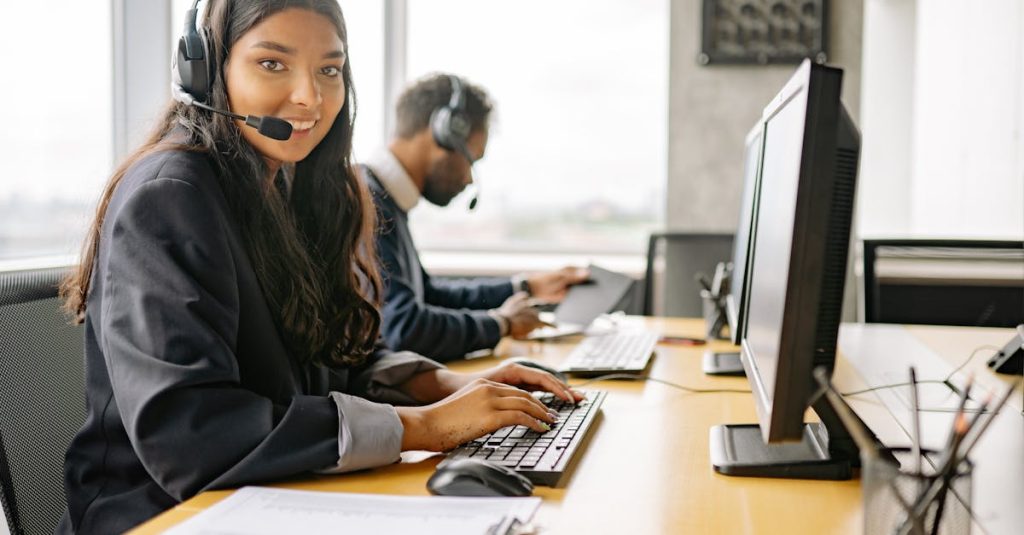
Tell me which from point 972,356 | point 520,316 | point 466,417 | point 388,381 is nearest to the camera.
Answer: point 466,417

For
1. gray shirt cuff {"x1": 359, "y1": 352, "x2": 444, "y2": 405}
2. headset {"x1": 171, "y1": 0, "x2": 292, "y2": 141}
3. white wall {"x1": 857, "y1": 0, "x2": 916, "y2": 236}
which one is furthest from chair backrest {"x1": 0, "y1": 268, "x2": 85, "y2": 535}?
white wall {"x1": 857, "y1": 0, "x2": 916, "y2": 236}

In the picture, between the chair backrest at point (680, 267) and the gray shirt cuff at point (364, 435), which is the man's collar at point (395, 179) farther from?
the gray shirt cuff at point (364, 435)

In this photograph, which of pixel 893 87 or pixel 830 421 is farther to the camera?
pixel 893 87

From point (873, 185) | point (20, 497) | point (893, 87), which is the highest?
point (893, 87)

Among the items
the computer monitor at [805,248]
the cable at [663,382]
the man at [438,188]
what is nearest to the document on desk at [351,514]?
the computer monitor at [805,248]

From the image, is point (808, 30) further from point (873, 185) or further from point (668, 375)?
point (668, 375)

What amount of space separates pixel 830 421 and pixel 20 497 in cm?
89

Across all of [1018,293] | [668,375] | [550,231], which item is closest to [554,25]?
[550,231]

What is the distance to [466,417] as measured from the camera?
106 cm

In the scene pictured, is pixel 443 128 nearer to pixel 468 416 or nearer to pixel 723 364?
pixel 723 364

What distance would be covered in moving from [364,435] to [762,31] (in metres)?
2.69

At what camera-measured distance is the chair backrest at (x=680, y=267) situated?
277cm

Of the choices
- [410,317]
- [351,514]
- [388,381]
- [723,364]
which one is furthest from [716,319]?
[351,514]

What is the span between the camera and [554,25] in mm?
3727
